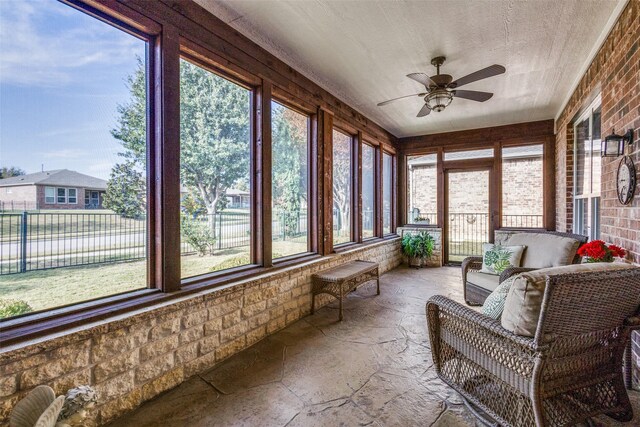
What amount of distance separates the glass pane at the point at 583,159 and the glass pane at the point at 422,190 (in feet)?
7.81

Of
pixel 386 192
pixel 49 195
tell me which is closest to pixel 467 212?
pixel 386 192

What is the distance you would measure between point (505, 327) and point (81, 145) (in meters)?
2.61

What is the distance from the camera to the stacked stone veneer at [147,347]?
1.49 meters

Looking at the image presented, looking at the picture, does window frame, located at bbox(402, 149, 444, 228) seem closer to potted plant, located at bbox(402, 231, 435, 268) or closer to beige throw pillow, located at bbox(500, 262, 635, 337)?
potted plant, located at bbox(402, 231, 435, 268)

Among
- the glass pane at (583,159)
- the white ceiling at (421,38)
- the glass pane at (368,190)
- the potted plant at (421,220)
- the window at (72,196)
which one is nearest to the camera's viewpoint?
the window at (72,196)

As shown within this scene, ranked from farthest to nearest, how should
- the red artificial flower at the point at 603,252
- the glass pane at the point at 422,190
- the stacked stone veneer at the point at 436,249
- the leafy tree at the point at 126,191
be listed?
the glass pane at the point at 422,190 < the stacked stone veneer at the point at 436,249 < the red artificial flower at the point at 603,252 < the leafy tree at the point at 126,191

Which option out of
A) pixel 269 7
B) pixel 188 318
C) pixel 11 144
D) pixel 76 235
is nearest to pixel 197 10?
pixel 269 7

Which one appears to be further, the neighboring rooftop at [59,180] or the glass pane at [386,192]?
the glass pane at [386,192]

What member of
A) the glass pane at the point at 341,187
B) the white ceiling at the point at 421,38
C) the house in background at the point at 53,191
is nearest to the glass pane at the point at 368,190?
the glass pane at the point at 341,187

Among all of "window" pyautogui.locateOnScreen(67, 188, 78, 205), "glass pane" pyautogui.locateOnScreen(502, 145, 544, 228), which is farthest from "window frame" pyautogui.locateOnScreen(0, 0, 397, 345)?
"glass pane" pyautogui.locateOnScreen(502, 145, 544, 228)

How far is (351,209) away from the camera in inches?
194

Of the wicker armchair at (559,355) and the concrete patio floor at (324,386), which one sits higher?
the wicker armchair at (559,355)

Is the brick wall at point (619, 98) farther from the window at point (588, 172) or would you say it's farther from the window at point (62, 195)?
the window at point (62, 195)

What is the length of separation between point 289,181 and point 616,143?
9.48 feet
